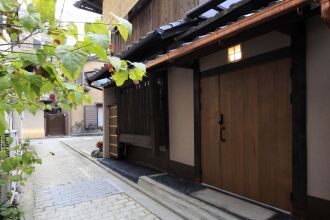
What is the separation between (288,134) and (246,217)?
1.45 meters

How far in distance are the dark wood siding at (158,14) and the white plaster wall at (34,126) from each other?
57.4 ft

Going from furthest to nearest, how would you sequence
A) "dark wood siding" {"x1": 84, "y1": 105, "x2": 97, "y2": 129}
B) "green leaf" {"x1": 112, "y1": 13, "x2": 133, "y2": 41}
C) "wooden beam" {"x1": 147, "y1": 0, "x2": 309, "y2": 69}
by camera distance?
"dark wood siding" {"x1": 84, "y1": 105, "x2": 97, "y2": 129}
"wooden beam" {"x1": 147, "y1": 0, "x2": 309, "y2": 69}
"green leaf" {"x1": 112, "y1": 13, "x2": 133, "y2": 41}

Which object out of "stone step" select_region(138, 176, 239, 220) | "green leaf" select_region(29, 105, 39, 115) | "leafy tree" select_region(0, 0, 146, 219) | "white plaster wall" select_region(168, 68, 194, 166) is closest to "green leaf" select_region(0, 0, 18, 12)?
"leafy tree" select_region(0, 0, 146, 219)

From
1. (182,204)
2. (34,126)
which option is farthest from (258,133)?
(34,126)

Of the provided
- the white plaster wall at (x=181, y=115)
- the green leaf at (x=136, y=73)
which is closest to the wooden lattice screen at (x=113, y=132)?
the white plaster wall at (x=181, y=115)

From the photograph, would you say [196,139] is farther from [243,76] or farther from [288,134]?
[288,134]

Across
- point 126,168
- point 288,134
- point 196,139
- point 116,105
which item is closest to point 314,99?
point 288,134

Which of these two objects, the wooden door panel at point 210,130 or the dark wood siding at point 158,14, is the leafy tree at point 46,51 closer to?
the wooden door panel at point 210,130

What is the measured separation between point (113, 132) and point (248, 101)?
6.67m

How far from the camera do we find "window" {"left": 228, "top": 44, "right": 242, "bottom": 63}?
448 cm

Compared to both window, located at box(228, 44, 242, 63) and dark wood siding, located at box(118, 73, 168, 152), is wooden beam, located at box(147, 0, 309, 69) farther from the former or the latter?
dark wood siding, located at box(118, 73, 168, 152)

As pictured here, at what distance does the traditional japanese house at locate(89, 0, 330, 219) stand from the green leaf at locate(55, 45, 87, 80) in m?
2.11

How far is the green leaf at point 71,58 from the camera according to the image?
→ 104 centimetres

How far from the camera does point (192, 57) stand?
4285mm
